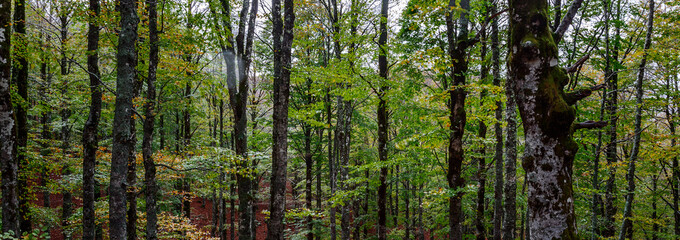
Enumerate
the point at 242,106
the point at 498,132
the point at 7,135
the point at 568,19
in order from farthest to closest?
1. the point at 498,132
2. the point at 242,106
3. the point at 7,135
4. the point at 568,19

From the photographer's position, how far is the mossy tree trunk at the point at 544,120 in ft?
9.95

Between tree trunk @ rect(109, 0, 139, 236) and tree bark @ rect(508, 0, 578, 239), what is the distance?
5.96 m

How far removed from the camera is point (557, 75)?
→ 3285mm

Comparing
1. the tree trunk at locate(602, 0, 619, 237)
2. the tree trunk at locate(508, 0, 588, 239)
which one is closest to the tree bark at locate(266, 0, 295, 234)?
the tree trunk at locate(508, 0, 588, 239)

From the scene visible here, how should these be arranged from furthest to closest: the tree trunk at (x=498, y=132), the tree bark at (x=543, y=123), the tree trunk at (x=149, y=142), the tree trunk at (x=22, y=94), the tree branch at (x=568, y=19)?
the tree trunk at (x=498, y=132) < the tree trunk at (x=149, y=142) < the tree trunk at (x=22, y=94) < the tree branch at (x=568, y=19) < the tree bark at (x=543, y=123)

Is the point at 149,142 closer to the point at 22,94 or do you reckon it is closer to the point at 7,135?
the point at 7,135

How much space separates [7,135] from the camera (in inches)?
231

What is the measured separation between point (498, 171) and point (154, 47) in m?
11.1

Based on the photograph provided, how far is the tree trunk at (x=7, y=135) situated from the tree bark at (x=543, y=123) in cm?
895

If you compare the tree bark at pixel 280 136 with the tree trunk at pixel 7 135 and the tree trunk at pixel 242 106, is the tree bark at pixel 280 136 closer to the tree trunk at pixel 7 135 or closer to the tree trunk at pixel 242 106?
the tree trunk at pixel 242 106

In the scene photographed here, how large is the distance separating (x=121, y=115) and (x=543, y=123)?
6.25 m

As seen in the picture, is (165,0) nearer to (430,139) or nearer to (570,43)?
(430,139)

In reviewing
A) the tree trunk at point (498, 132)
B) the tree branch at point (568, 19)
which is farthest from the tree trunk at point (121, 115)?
the tree trunk at point (498, 132)

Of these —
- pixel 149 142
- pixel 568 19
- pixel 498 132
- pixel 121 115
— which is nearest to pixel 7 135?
pixel 149 142
